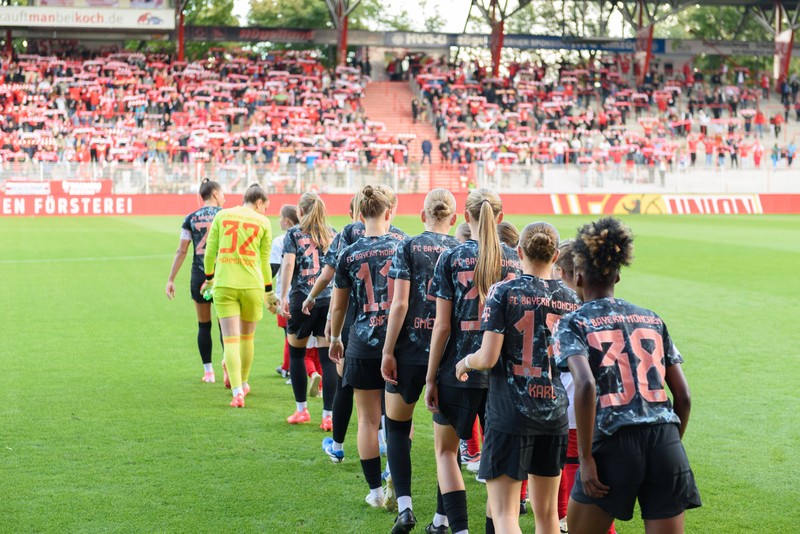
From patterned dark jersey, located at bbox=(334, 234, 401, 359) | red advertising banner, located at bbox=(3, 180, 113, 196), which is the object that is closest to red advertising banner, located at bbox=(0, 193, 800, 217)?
red advertising banner, located at bbox=(3, 180, 113, 196)

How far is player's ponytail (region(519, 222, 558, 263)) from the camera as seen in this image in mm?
4570

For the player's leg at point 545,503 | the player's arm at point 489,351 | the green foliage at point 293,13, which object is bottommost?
the player's leg at point 545,503

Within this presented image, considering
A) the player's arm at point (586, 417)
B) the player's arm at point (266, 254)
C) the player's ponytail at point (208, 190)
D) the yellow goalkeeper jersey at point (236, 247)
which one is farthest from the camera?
the player's ponytail at point (208, 190)

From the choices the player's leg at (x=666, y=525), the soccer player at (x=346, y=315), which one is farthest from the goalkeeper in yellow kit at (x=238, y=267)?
the player's leg at (x=666, y=525)

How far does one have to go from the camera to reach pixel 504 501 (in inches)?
180

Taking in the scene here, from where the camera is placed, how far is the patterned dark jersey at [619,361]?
390 cm

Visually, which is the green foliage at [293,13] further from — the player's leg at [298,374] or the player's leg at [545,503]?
the player's leg at [545,503]

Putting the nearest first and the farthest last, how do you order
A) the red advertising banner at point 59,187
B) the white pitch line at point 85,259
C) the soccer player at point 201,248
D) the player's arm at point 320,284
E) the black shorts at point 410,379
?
the black shorts at point 410,379 < the player's arm at point 320,284 < the soccer player at point 201,248 < the white pitch line at point 85,259 < the red advertising banner at point 59,187

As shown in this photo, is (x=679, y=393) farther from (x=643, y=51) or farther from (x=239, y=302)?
(x=643, y=51)

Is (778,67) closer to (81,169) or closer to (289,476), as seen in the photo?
(81,169)

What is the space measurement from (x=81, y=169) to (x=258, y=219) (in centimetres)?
2799

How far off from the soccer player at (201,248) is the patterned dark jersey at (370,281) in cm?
329

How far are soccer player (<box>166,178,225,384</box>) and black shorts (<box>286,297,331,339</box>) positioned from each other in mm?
1619

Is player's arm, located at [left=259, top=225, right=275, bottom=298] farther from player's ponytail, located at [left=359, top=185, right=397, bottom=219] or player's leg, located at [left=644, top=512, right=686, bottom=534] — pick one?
player's leg, located at [left=644, top=512, right=686, bottom=534]
